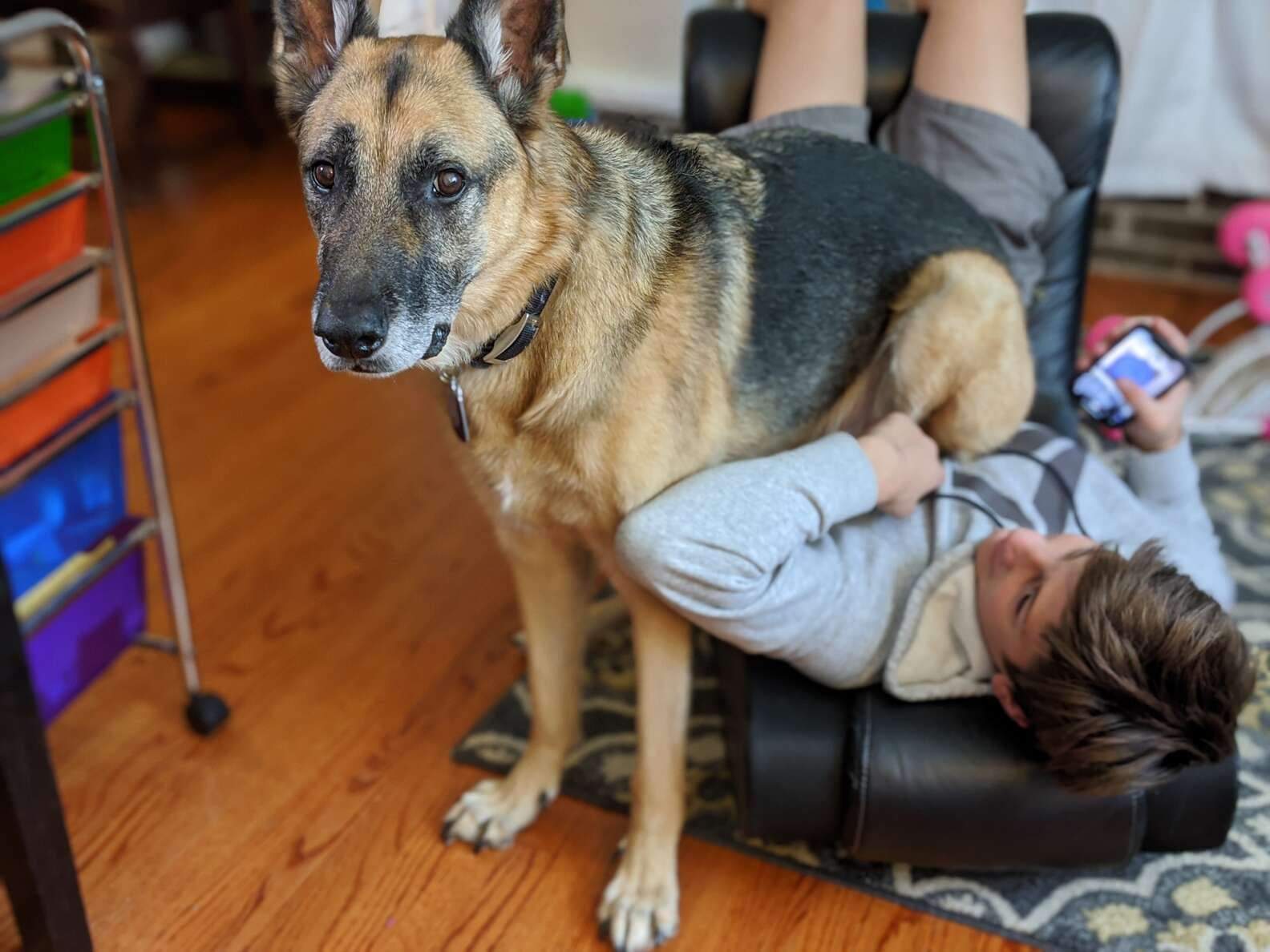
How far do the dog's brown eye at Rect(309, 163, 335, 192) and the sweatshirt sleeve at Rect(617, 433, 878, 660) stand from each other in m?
0.47

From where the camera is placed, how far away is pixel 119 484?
5.49 feet

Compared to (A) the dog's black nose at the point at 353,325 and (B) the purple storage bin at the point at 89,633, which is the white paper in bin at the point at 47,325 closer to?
(B) the purple storage bin at the point at 89,633

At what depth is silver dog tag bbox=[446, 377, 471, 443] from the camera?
129cm

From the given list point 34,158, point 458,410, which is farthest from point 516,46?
point 34,158

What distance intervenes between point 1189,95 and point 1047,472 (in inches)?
56.6

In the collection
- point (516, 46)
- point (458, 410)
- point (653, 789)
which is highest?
point (516, 46)

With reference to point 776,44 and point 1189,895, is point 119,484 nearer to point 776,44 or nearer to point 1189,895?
point 776,44

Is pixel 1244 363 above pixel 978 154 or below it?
below

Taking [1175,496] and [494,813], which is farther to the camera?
[1175,496]

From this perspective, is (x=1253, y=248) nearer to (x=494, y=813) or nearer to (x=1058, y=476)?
(x=1058, y=476)

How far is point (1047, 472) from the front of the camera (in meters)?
1.64

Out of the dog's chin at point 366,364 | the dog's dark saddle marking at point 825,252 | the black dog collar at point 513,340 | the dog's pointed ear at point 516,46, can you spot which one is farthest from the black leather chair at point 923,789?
the dog's pointed ear at point 516,46

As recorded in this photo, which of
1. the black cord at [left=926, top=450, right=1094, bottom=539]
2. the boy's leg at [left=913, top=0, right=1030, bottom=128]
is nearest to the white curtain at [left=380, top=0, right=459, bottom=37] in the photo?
the boy's leg at [left=913, top=0, right=1030, bottom=128]

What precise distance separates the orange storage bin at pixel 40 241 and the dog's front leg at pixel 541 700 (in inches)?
27.3
